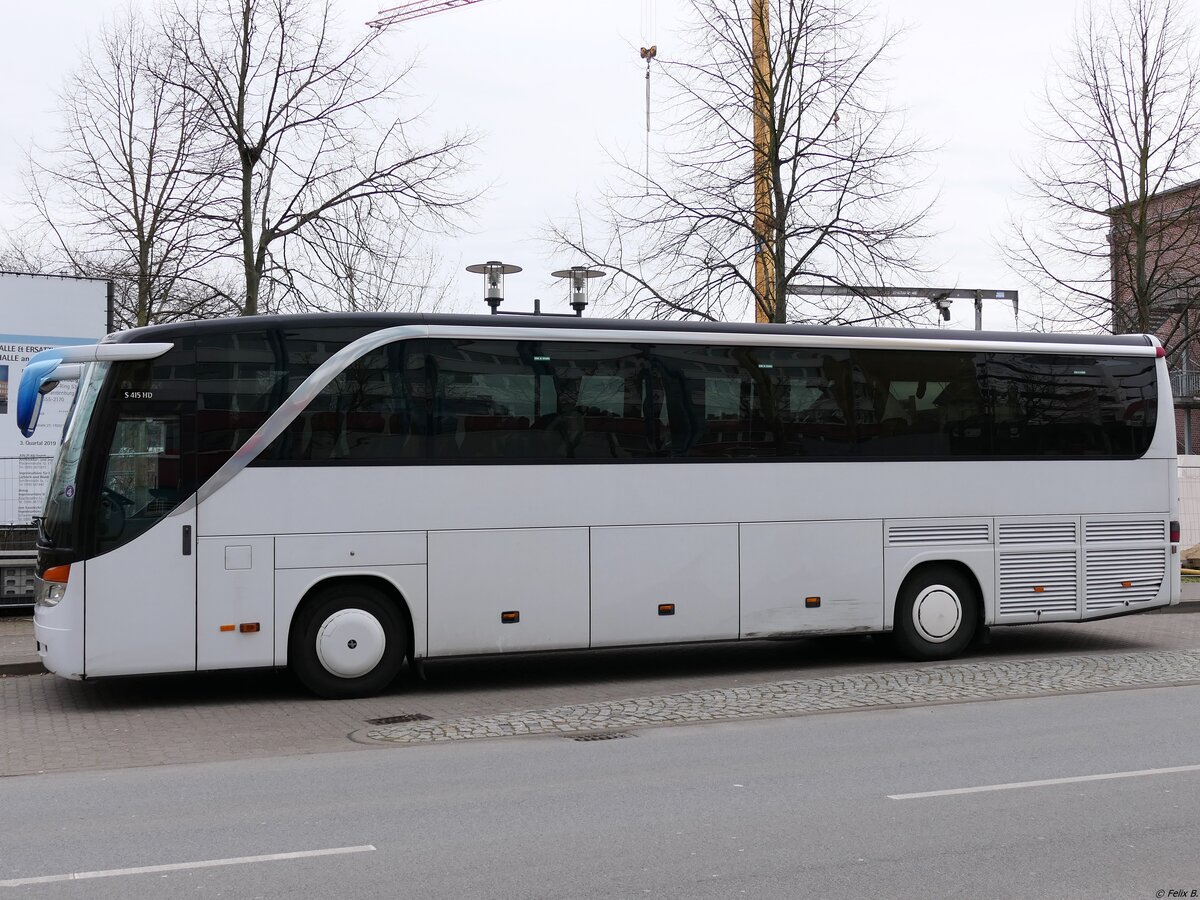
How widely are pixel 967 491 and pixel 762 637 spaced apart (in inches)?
107

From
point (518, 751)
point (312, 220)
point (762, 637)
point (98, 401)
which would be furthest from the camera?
point (312, 220)

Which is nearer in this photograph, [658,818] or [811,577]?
[658,818]

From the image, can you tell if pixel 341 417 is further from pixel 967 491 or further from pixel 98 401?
pixel 967 491

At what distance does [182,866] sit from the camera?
607 cm

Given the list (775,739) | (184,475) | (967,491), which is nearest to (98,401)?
(184,475)

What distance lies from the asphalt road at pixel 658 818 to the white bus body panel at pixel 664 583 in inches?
95.2

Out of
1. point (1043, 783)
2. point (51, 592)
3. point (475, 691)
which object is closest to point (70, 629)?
point (51, 592)

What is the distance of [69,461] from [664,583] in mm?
5384

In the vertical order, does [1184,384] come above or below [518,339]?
above

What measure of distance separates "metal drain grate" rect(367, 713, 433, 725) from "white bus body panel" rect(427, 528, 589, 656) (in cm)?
97

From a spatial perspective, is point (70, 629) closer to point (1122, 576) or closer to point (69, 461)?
point (69, 461)

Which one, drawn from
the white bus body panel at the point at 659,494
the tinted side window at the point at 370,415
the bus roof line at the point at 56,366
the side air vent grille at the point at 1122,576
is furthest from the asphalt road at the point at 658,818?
the side air vent grille at the point at 1122,576

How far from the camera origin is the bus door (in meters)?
10.6

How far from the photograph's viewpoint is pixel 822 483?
42.4ft
